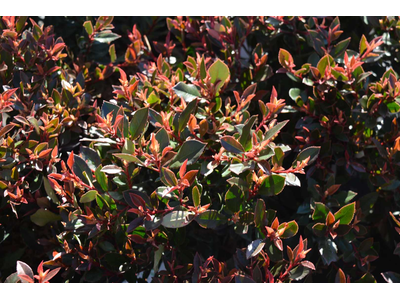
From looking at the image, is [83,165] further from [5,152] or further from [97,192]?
[5,152]

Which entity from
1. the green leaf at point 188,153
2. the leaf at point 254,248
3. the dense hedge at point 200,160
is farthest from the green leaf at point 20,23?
the leaf at point 254,248

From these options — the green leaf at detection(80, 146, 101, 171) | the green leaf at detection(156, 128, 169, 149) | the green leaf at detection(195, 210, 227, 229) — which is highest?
the green leaf at detection(156, 128, 169, 149)

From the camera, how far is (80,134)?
6.13 feet

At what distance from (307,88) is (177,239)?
0.86m

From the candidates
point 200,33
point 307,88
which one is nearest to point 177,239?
point 307,88

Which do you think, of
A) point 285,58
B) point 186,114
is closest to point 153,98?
point 186,114

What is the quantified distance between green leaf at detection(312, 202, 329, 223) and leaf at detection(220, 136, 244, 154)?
1.27 feet

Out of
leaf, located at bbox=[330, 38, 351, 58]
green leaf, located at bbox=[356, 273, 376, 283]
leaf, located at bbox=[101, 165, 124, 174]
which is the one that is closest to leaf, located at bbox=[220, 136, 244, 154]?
leaf, located at bbox=[101, 165, 124, 174]

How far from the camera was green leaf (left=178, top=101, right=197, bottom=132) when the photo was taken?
1.38 meters

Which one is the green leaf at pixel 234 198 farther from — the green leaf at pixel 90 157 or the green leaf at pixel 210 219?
the green leaf at pixel 90 157

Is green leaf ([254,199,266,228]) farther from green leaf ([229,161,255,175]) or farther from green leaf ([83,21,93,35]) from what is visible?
green leaf ([83,21,93,35])

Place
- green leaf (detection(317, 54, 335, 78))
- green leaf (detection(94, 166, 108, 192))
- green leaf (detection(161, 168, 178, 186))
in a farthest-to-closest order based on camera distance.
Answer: green leaf (detection(317, 54, 335, 78)) → green leaf (detection(94, 166, 108, 192)) → green leaf (detection(161, 168, 178, 186))

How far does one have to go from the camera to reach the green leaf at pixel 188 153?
1.27 metres

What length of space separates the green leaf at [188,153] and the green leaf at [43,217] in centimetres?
57
